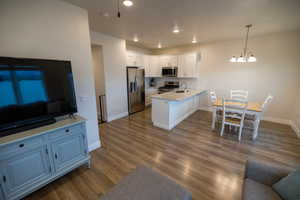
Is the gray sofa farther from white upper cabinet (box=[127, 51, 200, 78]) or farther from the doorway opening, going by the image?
white upper cabinet (box=[127, 51, 200, 78])

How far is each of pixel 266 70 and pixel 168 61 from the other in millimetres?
3466

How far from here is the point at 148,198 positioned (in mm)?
1203

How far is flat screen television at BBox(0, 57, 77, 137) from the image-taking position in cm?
152

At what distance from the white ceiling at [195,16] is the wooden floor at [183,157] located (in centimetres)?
277

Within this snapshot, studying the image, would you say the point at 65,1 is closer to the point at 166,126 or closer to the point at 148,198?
the point at 148,198

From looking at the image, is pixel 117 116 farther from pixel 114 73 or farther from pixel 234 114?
pixel 234 114

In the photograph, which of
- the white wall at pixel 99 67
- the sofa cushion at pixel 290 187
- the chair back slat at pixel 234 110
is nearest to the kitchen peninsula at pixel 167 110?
the chair back slat at pixel 234 110

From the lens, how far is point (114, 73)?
14.1 feet

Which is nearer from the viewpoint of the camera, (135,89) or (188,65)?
(135,89)

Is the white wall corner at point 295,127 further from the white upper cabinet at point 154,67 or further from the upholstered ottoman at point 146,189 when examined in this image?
the white upper cabinet at point 154,67

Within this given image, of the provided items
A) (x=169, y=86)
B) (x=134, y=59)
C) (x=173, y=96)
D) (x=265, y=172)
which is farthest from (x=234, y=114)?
(x=134, y=59)

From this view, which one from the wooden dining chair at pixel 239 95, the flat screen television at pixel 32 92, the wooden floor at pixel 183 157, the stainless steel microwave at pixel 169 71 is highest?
the stainless steel microwave at pixel 169 71

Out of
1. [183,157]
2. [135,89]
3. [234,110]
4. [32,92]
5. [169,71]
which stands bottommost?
[183,157]

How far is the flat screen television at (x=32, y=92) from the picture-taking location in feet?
5.00
